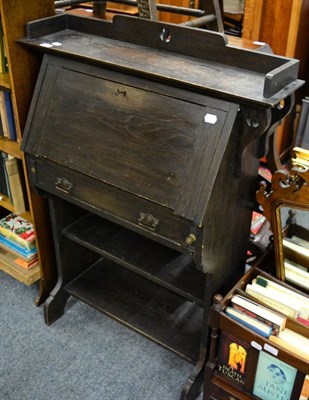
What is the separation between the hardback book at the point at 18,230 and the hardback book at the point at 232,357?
0.97m

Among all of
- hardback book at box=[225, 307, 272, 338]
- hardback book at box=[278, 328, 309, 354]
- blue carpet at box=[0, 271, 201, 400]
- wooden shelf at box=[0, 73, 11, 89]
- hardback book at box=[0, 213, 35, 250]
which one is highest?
wooden shelf at box=[0, 73, 11, 89]

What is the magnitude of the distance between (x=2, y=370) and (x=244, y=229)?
3.48 ft

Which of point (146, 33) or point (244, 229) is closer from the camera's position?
point (146, 33)

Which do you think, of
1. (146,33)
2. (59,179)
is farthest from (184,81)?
(59,179)

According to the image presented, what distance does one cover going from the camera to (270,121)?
129 cm

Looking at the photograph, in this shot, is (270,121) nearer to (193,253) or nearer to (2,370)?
(193,253)

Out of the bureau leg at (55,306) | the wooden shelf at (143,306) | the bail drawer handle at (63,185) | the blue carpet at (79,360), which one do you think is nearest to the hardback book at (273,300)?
the wooden shelf at (143,306)

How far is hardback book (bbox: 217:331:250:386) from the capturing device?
4.86 feet

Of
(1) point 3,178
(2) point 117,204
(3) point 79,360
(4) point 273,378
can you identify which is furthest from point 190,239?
(1) point 3,178

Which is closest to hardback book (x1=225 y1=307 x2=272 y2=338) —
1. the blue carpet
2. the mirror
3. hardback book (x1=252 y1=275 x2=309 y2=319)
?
hardback book (x1=252 y1=275 x2=309 y2=319)

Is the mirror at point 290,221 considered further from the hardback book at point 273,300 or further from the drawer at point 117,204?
the drawer at point 117,204

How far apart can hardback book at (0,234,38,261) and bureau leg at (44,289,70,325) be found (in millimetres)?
208

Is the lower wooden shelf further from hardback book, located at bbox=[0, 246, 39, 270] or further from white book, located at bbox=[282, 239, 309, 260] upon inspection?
white book, located at bbox=[282, 239, 309, 260]

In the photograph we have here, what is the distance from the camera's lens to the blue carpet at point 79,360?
1788mm
